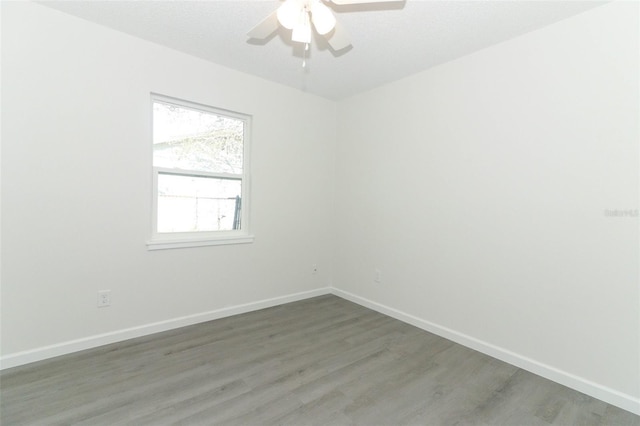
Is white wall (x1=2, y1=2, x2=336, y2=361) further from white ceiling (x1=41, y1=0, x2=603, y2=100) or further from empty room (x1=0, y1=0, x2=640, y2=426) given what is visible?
white ceiling (x1=41, y1=0, x2=603, y2=100)

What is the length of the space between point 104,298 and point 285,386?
1.71m

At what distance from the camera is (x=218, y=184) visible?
325 centimetres

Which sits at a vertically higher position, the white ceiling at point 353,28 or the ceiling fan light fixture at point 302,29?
the white ceiling at point 353,28

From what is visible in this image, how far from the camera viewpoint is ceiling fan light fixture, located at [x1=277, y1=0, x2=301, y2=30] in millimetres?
1623

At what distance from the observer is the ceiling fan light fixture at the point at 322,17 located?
65.2 inches

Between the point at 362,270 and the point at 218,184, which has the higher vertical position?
the point at 218,184

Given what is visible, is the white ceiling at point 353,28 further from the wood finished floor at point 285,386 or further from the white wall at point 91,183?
the wood finished floor at point 285,386

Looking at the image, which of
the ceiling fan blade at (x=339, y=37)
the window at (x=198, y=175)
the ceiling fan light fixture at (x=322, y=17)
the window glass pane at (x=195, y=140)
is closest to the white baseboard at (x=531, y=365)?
the window at (x=198, y=175)

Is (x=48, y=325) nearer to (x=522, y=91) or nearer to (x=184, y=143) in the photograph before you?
(x=184, y=143)

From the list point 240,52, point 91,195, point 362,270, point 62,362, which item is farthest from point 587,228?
point 62,362

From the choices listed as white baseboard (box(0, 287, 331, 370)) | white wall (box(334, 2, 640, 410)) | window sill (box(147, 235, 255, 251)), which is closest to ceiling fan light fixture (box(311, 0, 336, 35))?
white wall (box(334, 2, 640, 410))

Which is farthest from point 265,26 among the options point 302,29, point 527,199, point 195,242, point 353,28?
point 527,199

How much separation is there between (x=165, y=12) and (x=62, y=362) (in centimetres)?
271

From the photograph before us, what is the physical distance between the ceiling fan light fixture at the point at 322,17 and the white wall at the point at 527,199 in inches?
63.9
